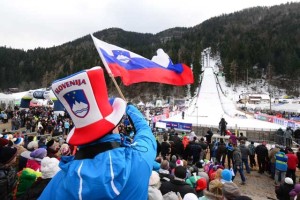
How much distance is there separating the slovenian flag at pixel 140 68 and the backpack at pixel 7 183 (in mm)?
3348

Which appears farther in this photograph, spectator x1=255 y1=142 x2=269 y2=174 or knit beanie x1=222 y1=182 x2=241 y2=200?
spectator x1=255 y1=142 x2=269 y2=174

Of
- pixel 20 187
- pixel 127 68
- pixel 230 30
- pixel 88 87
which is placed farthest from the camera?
pixel 230 30

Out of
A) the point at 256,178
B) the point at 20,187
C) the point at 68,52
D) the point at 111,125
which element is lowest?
the point at 256,178

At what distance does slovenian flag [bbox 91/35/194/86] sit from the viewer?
6.55 m

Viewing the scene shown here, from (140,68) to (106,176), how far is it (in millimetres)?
A: 5590

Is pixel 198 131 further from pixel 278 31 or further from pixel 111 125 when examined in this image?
pixel 278 31

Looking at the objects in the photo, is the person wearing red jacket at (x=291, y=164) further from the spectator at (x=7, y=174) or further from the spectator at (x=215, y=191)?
the spectator at (x=7, y=174)

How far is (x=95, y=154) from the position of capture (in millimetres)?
1678

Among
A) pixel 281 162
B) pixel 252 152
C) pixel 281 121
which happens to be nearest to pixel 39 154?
pixel 281 162

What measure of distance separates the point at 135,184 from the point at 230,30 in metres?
166

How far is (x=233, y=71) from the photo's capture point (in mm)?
91188

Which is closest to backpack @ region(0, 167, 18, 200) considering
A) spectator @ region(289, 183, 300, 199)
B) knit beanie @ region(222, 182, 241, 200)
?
knit beanie @ region(222, 182, 241, 200)

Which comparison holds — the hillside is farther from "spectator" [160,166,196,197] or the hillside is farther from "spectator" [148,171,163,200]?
"spectator" [148,171,163,200]

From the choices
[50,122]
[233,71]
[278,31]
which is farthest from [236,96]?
[50,122]
